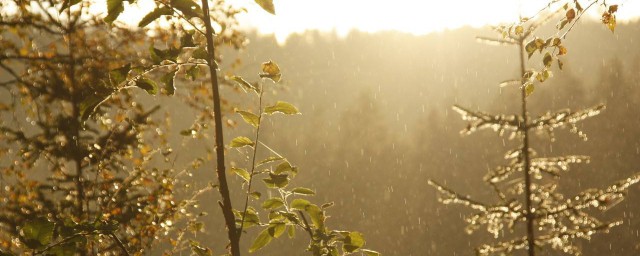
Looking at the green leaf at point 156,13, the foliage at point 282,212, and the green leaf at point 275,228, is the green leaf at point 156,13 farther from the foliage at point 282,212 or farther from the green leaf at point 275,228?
the green leaf at point 275,228

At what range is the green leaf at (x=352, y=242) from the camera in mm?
1652

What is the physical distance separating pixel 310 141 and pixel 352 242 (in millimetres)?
38162

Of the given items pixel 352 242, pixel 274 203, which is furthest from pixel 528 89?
pixel 274 203

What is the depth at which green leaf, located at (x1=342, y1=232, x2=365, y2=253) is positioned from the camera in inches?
65.1

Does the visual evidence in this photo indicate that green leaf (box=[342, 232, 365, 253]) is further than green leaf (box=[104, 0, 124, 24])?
Yes

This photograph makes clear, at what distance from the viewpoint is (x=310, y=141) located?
39812 millimetres

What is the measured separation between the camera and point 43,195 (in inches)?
251

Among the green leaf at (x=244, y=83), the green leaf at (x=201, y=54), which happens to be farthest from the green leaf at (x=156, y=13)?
the green leaf at (x=244, y=83)

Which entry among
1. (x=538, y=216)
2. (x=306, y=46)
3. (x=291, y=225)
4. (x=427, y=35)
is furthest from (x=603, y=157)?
(x=306, y=46)

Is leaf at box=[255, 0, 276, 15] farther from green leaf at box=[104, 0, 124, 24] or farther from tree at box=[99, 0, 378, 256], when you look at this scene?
green leaf at box=[104, 0, 124, 24]

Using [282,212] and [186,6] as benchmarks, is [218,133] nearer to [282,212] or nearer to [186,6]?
[186,6]

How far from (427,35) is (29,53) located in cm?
10052

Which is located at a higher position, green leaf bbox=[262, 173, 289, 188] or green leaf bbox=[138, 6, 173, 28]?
green leaf bbox=[138, 6, 173, 28]

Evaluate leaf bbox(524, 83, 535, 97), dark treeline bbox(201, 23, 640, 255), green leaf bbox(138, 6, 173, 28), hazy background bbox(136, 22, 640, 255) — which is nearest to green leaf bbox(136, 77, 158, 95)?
green leaf bbox(138, 6, 173, 28)
